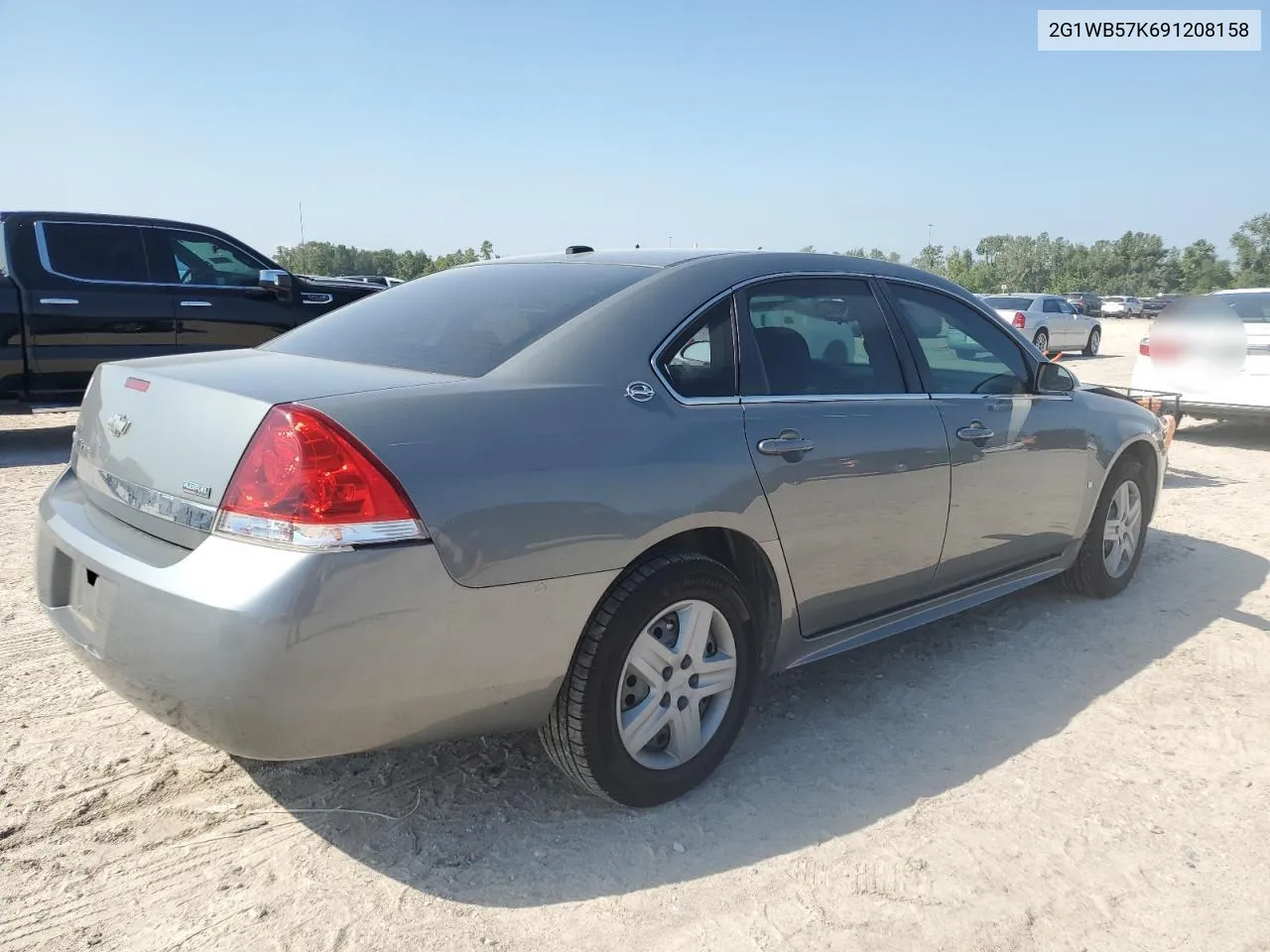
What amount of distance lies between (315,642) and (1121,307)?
67.4m

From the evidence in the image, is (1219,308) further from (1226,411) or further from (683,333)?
(683,333)

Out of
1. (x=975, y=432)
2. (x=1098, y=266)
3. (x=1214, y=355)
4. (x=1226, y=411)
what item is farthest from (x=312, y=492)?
(x=1098, y=266)

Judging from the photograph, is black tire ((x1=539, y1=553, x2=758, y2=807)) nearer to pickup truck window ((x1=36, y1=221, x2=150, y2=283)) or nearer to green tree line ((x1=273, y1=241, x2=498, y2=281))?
pickup truck window ((x1=36, y1=221, x2=150, y2=283))

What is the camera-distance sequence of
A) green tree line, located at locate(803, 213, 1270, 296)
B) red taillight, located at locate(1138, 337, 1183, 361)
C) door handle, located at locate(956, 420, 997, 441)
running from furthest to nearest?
green tree line, located at locate(803, 213, 1270, 296) → red taillight, located at locate(1138, 337, 1183, 361) → door handle, located at locate(956, 420, 997, 441)

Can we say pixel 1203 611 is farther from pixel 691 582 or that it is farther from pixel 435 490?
pixel 435 490

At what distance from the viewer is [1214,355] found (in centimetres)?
925

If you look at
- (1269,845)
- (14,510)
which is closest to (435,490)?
(1269,845)

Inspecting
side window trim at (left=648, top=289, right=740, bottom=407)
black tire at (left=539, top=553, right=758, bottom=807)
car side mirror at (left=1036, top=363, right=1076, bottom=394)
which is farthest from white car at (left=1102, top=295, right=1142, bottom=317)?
black tire at (left=539, top=553, right=758, bottom=807)

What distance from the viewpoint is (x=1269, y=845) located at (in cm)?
274

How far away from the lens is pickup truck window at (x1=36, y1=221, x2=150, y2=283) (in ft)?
25.7

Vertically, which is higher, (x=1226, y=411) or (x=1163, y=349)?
(x=1163, y=349)

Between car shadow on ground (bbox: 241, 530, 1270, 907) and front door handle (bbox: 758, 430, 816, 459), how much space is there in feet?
3.26

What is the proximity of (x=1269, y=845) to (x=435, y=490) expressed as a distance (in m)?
2.47

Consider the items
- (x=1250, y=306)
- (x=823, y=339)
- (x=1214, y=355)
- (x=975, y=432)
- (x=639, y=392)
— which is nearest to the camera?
(x=639, y=392)
